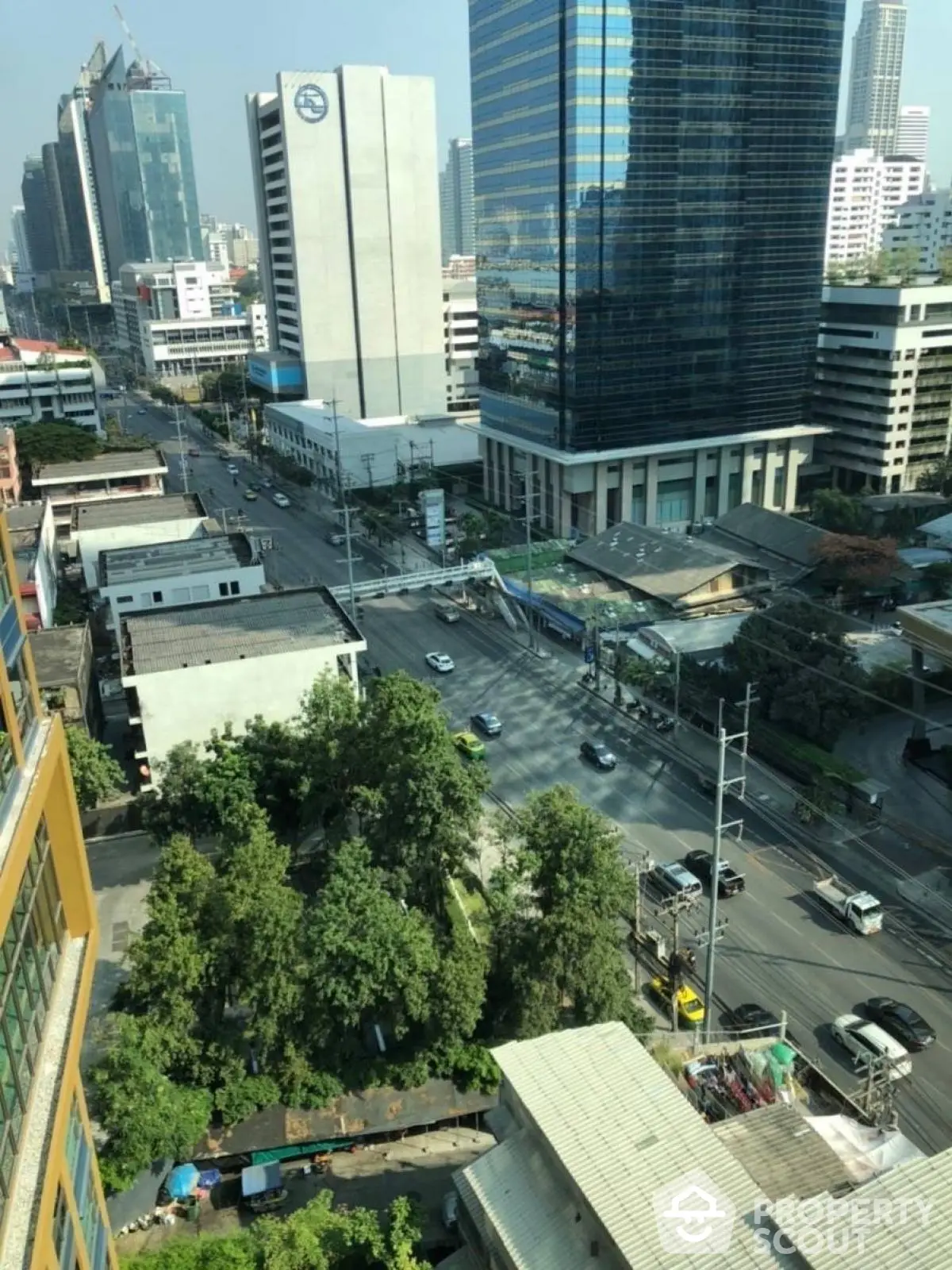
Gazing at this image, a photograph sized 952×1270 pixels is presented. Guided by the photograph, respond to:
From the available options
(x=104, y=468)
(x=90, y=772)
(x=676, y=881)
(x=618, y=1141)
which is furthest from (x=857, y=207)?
(x=618, y=1141)

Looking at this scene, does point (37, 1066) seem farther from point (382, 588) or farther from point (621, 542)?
point (621, 542)

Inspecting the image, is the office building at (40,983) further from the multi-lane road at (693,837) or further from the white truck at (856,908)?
the white truck at (856,908)

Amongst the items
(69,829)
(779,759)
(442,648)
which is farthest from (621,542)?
(69,829)

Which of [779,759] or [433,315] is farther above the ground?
[433,315]

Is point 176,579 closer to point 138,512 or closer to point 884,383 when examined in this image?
A: point 138,512

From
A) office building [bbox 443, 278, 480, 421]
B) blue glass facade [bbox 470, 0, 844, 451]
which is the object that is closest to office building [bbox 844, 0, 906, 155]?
office building [bbox 443, 278, 480, 421]

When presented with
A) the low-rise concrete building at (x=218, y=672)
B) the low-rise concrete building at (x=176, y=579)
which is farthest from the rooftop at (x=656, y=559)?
the low-rise concrete building at (x=218, y=672)
